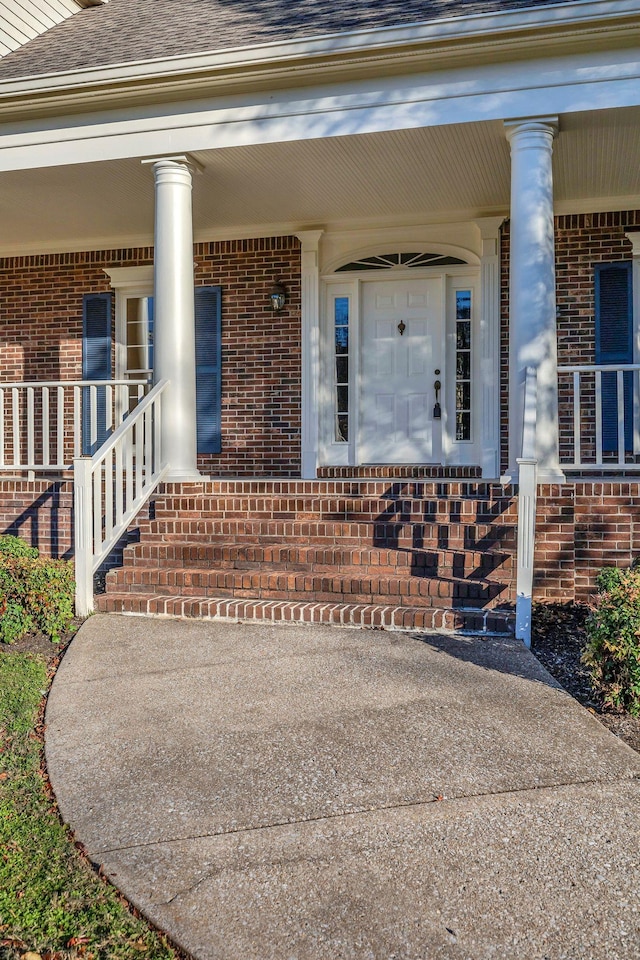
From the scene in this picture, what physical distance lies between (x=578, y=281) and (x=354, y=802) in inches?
264

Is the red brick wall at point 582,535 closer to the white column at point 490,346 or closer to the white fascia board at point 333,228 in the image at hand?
the white column at point 490,346

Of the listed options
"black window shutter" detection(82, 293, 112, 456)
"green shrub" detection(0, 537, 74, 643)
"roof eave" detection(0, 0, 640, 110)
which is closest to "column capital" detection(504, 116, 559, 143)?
"roof eave" detection(0, 0, 640, 110)

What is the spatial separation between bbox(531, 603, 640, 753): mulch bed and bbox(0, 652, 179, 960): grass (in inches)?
82.8

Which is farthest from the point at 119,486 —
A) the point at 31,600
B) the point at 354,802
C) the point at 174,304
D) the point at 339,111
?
the point at 354,802

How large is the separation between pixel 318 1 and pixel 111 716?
6.74 metres

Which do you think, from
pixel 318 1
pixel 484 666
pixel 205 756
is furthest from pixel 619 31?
pixel 205 756

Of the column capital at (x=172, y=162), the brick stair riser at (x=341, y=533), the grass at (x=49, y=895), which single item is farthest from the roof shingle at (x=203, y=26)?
the grass at (x=49, y=895)

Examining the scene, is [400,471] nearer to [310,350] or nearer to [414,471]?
[414,471]

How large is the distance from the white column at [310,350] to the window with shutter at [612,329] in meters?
2.95

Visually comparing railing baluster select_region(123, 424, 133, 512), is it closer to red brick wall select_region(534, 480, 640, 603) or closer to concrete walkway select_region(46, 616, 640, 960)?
concrete walkway select_region(46, 616, 640, 960)

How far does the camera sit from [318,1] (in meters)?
7.35

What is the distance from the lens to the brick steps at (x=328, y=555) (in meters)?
5.04

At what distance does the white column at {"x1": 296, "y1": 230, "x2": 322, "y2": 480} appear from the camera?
876cm

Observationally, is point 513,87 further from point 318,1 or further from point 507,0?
point 318,1
